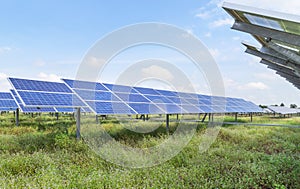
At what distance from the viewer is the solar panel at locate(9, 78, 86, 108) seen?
8141 millimetres

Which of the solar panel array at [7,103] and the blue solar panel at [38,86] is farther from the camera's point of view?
the solar panel array at [7,103]

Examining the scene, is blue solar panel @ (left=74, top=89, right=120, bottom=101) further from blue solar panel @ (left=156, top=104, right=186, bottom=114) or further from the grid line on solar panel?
blue solar panel @ (left=156, top=104, right=186, bottom=114)

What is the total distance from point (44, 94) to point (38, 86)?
3.74 feet

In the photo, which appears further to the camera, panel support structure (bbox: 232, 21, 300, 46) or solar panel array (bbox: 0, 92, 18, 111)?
solar panel array (bbox: 0, 92, 18, 111)

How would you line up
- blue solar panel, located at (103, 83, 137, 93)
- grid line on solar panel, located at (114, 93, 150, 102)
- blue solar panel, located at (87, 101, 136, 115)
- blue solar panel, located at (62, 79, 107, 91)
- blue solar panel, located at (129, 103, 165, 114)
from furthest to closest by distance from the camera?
blue solar panel, located at (103, 83, 137, 93) < blue solar panel, located at (62, 79, 107, 91) < grid line on solar panel, located at (114, 93, 150, 102) < blue solar panel, located at (129, 103, 165, 114) < blue solar panel, located at (87, 101, 136, 115)

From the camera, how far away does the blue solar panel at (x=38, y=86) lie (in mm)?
9477

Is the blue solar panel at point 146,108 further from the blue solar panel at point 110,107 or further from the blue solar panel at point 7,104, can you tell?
the blue solar panel at point 7,104

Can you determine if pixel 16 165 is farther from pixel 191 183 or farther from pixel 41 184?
pixel 191 183

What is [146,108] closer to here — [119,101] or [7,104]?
[119,101]

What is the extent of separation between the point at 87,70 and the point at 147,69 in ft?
8.77

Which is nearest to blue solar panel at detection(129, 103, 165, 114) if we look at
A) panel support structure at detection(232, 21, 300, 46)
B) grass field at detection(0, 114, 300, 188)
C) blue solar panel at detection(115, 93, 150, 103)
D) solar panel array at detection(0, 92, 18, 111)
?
blue solar panel at detection(115, 93, 150, 103)

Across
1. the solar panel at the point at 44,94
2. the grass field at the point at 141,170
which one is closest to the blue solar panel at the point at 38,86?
the solar panel at the point at 44,94

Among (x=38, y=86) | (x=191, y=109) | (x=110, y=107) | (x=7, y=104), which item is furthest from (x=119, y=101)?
(x=7, y=104)

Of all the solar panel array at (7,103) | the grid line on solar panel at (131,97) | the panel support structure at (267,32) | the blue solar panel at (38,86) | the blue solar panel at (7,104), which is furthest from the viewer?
the blue solar panel at (7,104)
